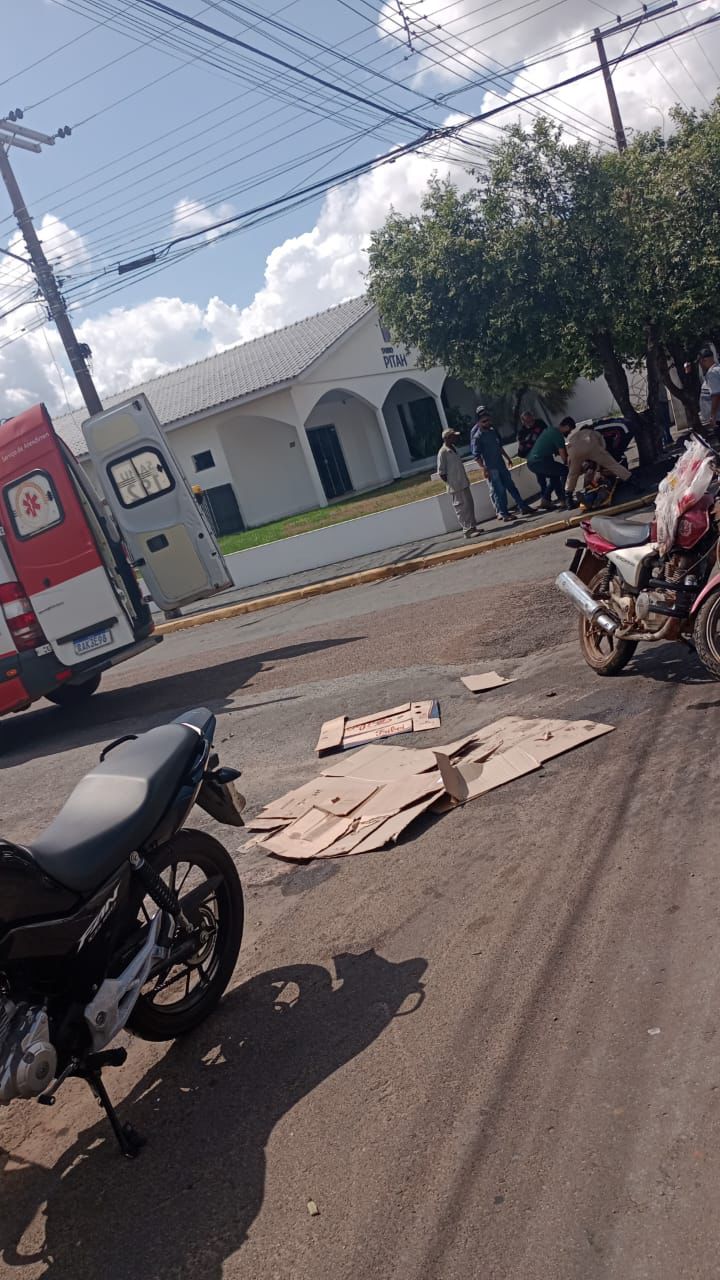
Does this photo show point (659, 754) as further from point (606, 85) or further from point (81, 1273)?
point (606, 85)

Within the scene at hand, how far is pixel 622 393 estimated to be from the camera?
1769cm

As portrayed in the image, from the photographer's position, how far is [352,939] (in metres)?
4.16

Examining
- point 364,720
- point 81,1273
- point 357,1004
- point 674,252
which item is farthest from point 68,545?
point 674,252

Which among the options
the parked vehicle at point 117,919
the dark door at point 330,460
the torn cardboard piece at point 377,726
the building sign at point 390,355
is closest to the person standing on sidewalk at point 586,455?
the torn cardboard piece at point 377,726

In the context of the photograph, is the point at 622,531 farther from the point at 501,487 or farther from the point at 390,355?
the point at 390,355

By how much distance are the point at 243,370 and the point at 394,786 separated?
85.7 feet

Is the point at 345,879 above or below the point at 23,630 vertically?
below

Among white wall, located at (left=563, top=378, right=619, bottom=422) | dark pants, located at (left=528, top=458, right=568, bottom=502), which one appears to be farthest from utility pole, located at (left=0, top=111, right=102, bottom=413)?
white wall, located at (left=563, top=378, right=619, bottom=422)

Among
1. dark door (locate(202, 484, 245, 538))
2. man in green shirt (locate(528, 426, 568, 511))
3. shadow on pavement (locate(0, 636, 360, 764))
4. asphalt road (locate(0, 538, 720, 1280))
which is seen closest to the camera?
asphalt road (locate(0, 538, 720, 1280))

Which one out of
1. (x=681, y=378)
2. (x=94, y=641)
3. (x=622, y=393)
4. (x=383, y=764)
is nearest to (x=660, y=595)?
(x=383, y=764)

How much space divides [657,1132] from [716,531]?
395cm

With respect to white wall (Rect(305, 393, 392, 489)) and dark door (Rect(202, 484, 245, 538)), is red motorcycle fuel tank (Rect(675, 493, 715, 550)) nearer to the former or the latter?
dark door (Rect(202, 484, 245, 538))

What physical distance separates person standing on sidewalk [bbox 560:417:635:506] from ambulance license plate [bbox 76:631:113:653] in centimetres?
786

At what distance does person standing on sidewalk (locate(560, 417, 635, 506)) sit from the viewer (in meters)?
14.9
